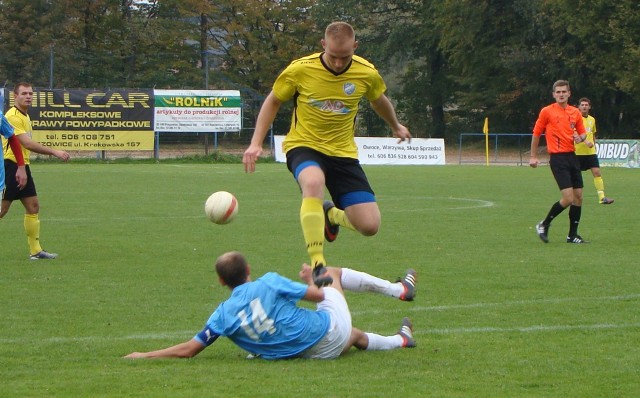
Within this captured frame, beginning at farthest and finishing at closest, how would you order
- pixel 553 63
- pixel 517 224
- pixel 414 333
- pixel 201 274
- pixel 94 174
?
1. pixel 553 63
2. pixel 94 174
3. pixel 517 224
4. pixel 201 274
5. pixel 414 333

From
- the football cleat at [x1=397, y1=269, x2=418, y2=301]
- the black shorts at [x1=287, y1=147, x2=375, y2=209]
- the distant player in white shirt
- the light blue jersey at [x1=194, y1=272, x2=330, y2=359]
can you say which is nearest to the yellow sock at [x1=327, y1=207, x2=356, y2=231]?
the black shorts at [x1=287, y1=147, x2=375, y2=209]

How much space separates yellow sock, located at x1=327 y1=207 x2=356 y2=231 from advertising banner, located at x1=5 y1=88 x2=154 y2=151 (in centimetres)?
3186

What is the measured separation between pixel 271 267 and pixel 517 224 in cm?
627

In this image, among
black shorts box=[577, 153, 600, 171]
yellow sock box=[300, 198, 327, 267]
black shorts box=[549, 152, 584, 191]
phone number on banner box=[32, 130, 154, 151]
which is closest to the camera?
yellow sock box=[300, 198, 327, 267]

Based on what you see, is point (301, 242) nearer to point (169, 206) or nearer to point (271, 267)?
point (271, 267)

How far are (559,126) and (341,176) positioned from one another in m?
6.23

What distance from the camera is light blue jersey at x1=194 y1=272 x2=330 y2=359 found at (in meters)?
6.19

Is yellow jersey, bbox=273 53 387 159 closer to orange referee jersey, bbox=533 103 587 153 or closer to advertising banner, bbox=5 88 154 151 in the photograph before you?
orange referee jersey, bbox=533 103 587 153

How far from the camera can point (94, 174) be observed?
103ft

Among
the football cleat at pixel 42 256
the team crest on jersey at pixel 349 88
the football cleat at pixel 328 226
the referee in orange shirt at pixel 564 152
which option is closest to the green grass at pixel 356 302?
the football cleat at pixel 42 256

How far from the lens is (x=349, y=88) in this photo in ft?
26.0

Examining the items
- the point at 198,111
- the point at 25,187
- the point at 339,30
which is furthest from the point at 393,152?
the point at 339,30

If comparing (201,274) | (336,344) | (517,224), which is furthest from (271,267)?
(517,224)

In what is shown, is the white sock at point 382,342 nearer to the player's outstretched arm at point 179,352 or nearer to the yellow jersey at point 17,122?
the player's outstretched arm at point 179,352
